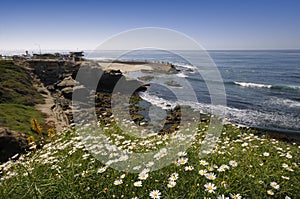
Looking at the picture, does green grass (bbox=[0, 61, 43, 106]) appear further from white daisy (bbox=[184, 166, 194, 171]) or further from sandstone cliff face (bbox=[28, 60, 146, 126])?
white daisy (bbox=[184, 166, 194, 171])

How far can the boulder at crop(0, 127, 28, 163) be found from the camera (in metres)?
7.42

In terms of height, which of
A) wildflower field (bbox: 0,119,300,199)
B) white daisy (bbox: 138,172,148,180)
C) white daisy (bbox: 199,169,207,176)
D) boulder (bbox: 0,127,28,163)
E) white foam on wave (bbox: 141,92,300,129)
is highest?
white daisy (bbox: 199,169,207,176)

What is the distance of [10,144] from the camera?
762cm

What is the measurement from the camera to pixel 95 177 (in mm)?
3068

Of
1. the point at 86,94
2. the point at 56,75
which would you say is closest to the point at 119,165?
the point at 86,94

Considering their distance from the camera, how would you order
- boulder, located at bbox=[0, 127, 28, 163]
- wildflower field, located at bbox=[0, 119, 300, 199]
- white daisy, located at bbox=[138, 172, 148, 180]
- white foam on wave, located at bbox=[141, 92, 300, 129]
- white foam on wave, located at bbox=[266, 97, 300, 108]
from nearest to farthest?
wildflower field, located at bbox=[0, 119, 300, 199] < white daisy, located at bbox=[138, 172, 148, 180] < boulder, located at bbox=[0, 127, 28, 163] < white foam on wave, located at bbox=[141, 92, 300, 129] < white foam on wave, located at bbox=[266, 97, 300, 108]

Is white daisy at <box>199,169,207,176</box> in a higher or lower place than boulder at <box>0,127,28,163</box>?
higher

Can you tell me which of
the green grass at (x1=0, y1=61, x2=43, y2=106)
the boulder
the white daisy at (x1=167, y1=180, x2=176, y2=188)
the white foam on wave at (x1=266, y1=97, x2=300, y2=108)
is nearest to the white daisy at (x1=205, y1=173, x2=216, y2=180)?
the white daisy at (x1=167, y1=180, x2=176, y2=188)

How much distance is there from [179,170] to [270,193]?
1.22 meters

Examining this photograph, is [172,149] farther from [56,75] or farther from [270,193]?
[56,75]

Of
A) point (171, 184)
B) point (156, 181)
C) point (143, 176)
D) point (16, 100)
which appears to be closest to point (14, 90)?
point (16, 100)

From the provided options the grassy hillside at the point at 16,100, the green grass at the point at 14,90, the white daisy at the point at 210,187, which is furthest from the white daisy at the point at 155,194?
the green grass at the point at 14,90

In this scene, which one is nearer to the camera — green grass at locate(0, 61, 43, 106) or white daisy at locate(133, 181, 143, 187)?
white daisy at locate(133, 181, 143, 187)

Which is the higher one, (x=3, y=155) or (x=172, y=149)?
(x=172, y=149)
